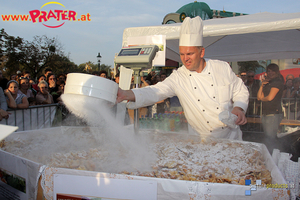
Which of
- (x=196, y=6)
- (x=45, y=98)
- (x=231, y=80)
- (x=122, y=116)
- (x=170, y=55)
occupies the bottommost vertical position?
(x=122, y=116)

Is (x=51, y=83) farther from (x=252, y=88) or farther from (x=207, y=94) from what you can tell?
(x=252, y=88)

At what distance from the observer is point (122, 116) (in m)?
4.70

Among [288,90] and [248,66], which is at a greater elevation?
[248,66]

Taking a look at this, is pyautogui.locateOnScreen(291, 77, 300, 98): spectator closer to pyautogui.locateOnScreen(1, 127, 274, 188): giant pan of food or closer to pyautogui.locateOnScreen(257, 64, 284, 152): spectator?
pyautogui.locateOnScreen(257, 64, 284, 152): spectator

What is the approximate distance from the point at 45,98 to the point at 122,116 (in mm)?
1685

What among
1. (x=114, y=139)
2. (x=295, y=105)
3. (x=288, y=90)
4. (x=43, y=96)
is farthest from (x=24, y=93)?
(x=288, y=90)

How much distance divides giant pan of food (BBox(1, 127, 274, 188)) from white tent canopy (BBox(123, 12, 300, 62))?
172cm

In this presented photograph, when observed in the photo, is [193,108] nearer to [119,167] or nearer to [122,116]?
[119,167]

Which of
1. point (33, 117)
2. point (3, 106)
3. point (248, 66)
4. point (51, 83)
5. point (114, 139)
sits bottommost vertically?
point (33, 117)

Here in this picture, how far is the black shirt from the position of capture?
3850mm

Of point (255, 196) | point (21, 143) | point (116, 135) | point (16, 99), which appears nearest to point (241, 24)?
point (116, 135)

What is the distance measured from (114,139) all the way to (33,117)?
2.82 m

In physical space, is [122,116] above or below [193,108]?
below

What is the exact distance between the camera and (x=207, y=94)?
2082 millimetres
